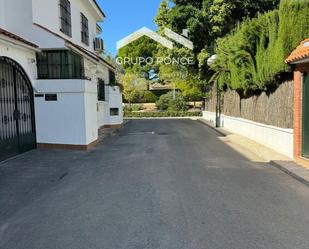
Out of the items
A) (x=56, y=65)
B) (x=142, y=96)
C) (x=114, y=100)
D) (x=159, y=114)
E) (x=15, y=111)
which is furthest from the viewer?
(x=142, y=96)

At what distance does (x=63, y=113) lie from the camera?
12.3 m

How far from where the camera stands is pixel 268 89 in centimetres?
1291

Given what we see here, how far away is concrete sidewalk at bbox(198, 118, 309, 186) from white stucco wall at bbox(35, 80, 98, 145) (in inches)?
231

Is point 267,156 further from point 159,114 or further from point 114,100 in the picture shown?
point 159,114

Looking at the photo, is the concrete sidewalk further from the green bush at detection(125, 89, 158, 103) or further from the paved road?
the green bush at detection(125, 89, 158, 103)

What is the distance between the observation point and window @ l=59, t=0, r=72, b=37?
1495 cm

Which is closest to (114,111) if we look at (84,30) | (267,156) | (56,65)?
(84,30)

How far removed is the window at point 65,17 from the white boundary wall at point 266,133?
9.44m

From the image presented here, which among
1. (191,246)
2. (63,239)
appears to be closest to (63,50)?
(63,239)

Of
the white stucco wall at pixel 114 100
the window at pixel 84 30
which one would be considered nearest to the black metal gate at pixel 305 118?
the window at pixel 84 30

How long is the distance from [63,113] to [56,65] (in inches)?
71.0

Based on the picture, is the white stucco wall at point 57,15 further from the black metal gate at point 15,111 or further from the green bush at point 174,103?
the green bush at point 174,103

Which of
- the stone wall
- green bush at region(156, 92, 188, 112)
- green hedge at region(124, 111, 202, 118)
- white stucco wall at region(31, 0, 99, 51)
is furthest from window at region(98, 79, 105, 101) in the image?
green bush at region(156, 92, 188, 112)

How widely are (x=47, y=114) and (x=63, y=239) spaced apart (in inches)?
337
